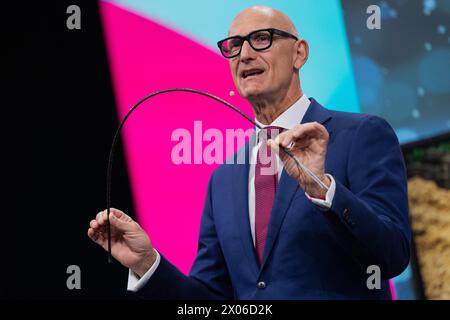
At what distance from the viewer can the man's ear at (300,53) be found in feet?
6.50

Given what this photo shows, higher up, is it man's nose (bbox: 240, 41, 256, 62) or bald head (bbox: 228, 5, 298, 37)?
bald head (bbox: 228, 5, 298, 37)

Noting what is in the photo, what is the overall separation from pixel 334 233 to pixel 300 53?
0.65 m

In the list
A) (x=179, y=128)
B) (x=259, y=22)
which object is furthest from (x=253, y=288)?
(x=179, y=128)

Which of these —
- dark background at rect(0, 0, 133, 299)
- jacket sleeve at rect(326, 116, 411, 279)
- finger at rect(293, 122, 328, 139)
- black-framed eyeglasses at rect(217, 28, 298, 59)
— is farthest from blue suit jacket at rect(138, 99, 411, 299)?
dark background at rect(0, 0, 133, 299)

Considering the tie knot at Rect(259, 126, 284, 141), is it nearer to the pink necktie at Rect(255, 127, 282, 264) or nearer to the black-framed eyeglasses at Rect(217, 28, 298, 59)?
the pink necktie at Rect(255, 127, 282, 264)

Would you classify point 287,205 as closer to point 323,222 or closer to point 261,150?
point 323,222

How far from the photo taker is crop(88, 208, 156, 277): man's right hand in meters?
1.72

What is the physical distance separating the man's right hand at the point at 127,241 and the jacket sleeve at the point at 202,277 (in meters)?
0.04

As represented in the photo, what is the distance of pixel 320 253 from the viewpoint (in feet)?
5.32

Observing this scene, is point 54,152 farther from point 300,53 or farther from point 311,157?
point 311,157

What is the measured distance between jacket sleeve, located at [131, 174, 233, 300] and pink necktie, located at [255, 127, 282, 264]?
0.71 feet

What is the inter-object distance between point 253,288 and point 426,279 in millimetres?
1437

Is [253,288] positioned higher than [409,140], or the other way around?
[409,140]

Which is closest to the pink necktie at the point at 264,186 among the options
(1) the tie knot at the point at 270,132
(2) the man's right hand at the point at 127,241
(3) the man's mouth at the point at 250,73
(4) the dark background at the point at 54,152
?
(1) the tie knot at the point at 270,132
